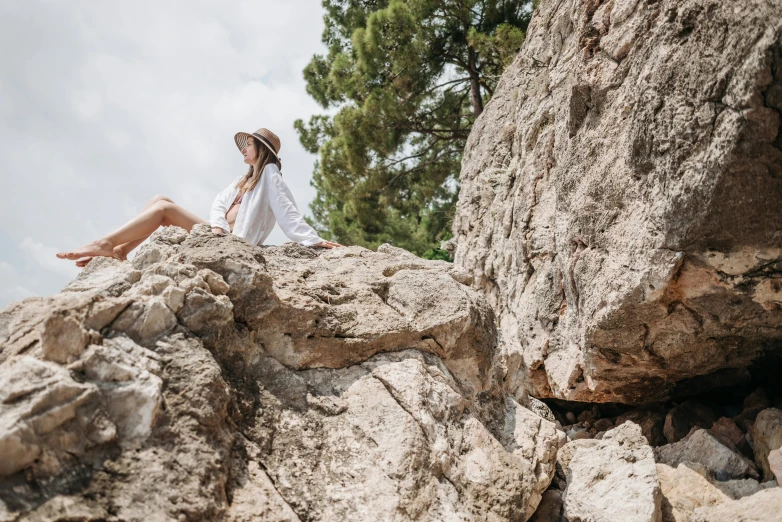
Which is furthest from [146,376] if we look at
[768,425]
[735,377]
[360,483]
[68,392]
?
[735,377]

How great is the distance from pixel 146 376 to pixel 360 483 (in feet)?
3.36

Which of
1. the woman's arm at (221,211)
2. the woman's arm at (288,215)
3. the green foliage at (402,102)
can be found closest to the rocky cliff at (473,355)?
the woman's arm at (288,215)

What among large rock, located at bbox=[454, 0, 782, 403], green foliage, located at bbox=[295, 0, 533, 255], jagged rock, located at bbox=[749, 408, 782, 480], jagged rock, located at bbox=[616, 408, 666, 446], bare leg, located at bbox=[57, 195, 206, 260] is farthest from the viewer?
green foliage, located at bbox=[295, 0, 533, 255]

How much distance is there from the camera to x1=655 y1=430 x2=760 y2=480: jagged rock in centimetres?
361

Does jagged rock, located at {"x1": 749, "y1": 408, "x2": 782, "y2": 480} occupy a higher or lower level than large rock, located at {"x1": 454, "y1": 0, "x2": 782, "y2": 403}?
lower

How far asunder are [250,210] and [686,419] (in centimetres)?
393

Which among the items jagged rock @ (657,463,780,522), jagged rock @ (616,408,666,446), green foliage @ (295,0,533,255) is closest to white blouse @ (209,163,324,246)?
jagged rock @ (657,463,780,522)

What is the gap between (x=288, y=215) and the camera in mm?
4398

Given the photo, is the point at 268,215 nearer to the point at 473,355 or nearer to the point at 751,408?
the point at 473,355

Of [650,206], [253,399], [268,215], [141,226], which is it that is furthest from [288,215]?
[650,206]

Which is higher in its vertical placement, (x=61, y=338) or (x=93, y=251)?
(x=93, y=251)

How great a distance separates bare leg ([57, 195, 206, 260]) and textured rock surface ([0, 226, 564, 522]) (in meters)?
0.58

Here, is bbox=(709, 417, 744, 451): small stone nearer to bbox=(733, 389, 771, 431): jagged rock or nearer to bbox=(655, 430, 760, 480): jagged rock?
bbox=(733, 389, 771, 431): jagged rock

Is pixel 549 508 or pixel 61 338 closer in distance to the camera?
pixel 61 338
